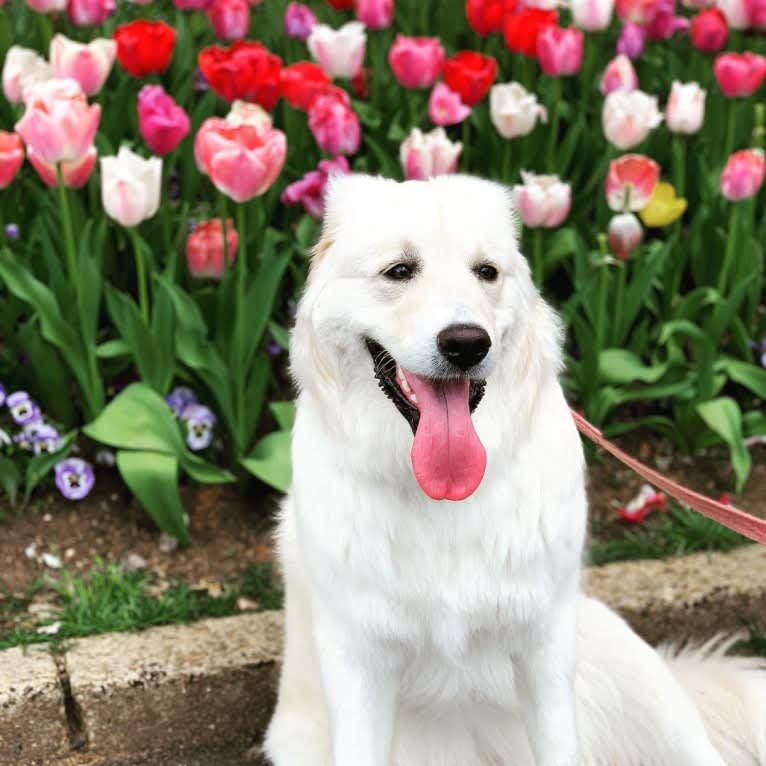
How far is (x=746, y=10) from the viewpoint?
4.26 meters

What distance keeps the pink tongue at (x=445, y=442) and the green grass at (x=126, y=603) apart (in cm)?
137

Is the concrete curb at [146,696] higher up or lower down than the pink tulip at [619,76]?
lower down

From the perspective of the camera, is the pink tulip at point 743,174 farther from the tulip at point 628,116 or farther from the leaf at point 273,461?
the leaf at point 273,461

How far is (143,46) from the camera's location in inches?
151

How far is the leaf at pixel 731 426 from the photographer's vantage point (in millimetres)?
3875

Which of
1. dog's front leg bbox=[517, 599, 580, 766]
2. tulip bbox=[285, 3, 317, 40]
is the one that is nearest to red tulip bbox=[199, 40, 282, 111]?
tulip bbox=[285, 3, 317, 40]

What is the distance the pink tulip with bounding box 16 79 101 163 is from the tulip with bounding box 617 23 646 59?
202 cm

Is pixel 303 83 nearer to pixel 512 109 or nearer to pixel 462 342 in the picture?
pixel 512 109

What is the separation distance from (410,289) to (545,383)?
1.08 feet

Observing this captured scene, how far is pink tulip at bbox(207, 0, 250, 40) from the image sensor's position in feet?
13.7

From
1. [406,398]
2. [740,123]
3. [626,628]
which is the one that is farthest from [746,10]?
[406,398]

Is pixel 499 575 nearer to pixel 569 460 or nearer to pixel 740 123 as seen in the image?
pixel 569 460

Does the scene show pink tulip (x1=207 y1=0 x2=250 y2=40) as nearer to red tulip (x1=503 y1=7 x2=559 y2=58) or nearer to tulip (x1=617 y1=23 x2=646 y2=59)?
red tulip (x1=503 y1=7 x2=559 y2=58)

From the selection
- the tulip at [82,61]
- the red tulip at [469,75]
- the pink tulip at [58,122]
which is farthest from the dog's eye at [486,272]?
the tulip at [82,61]
